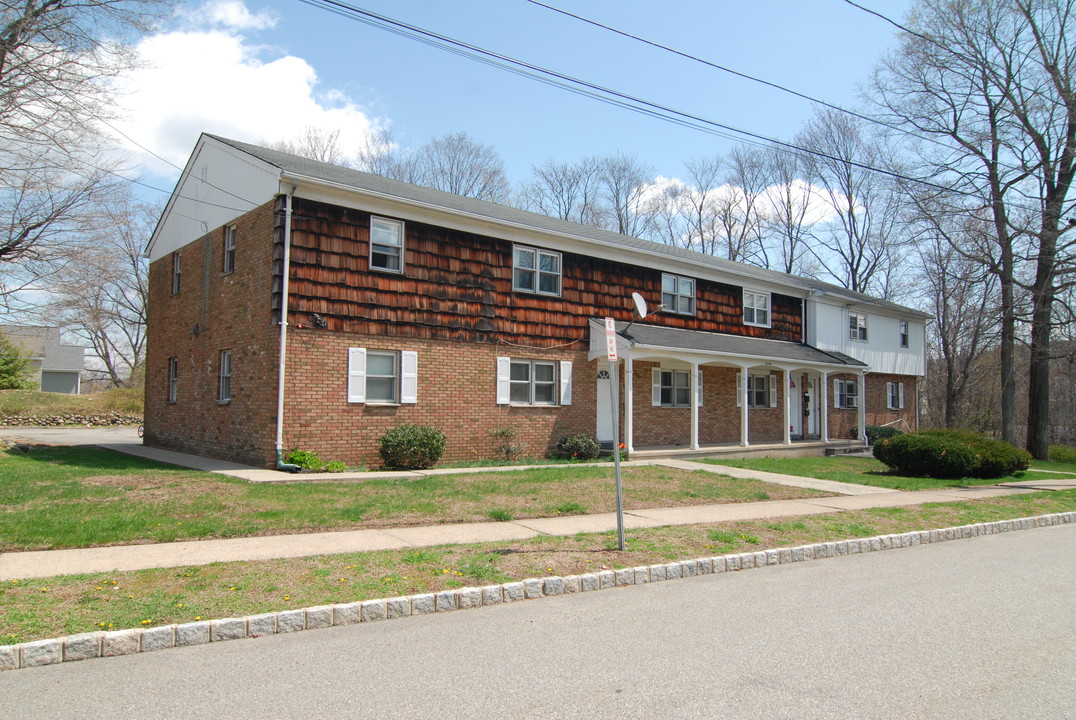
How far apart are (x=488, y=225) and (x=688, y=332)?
7.87 m

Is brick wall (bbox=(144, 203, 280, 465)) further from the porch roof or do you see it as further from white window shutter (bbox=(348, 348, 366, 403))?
the porch roof

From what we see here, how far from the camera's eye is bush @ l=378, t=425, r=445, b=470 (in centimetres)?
1588

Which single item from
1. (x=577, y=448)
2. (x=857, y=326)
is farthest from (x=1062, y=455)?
(x=577, y=448)

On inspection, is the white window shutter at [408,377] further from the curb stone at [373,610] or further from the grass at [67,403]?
the grass at [67,403]

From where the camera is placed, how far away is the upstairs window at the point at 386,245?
16500 mm

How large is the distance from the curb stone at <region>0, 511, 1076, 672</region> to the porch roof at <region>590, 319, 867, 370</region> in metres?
10.8

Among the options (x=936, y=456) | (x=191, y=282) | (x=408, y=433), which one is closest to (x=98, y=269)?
(x=191, y=282)

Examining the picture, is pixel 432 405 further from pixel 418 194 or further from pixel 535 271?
pixel 418 194

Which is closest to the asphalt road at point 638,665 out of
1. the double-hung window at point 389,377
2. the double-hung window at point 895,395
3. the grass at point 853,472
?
the grass at point 853,472

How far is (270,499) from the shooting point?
36.0 feet

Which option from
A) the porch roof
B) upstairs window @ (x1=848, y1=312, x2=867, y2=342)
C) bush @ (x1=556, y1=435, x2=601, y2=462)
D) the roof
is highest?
the roof

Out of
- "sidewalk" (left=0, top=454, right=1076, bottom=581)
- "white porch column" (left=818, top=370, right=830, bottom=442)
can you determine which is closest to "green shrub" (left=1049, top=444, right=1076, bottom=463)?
"white porch column" (left=818, top=370, right=830, bottom=442)

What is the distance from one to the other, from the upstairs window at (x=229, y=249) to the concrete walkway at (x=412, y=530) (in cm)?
455

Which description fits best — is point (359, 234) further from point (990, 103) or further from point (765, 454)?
point (990, 103)
